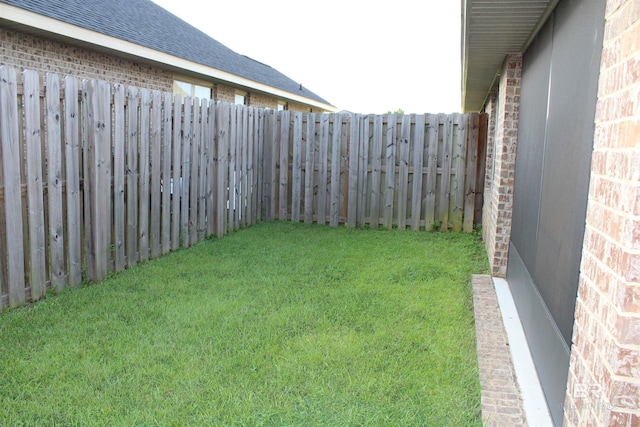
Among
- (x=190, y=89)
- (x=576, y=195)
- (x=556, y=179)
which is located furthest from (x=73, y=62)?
(x=576, y=195)

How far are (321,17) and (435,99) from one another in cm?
1724

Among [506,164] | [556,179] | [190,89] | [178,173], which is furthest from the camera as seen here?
[190,89]

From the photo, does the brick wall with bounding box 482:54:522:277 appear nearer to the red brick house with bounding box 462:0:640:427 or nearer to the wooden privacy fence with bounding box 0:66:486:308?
the red brick house with bounding box 462:0:640:427

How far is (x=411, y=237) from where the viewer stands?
8680 millimetres

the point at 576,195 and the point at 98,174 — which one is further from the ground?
the point at 576,195

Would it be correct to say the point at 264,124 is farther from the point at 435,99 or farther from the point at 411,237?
the point at 435,99

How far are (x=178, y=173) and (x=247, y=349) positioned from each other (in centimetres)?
379

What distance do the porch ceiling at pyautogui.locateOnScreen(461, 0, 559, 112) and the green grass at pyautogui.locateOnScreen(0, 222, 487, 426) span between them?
258 cm

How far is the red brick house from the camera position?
5.84 ft

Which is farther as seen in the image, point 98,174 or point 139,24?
point 139,24

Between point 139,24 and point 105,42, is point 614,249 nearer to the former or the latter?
point 105,42

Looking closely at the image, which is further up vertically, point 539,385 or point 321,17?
point 321,17

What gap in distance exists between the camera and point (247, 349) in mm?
3824

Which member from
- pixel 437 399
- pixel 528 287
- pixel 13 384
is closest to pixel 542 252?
pixel 528 287
